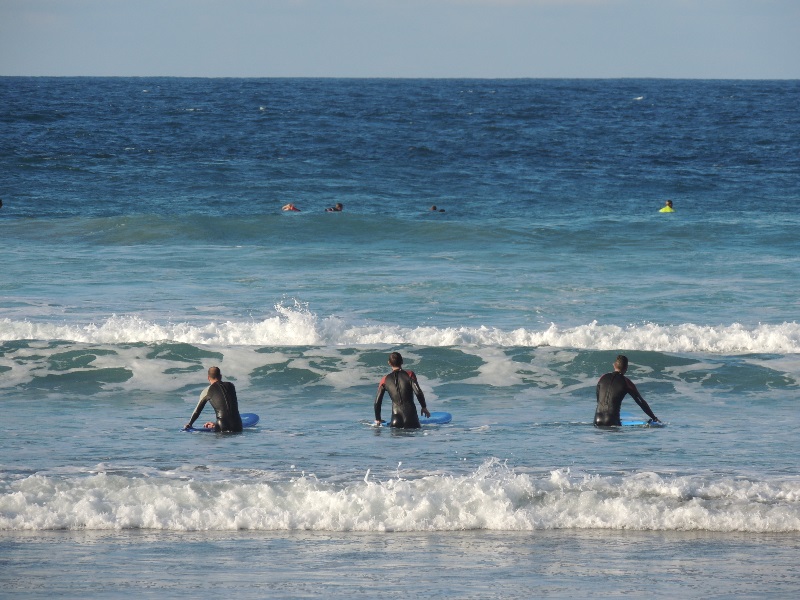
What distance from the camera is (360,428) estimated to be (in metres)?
15.4

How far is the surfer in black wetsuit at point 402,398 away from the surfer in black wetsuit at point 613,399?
7.92 feet

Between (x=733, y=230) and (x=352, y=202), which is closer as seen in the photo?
(x=733, y=230)

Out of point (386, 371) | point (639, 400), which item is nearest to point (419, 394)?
point (639, 400)

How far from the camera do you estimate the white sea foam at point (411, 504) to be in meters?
11.1

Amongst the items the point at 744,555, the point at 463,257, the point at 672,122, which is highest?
the point at 672,122

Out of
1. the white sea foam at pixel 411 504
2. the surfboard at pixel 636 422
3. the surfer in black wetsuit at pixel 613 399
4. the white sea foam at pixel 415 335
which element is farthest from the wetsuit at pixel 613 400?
the white sea foam at pixel 415 335

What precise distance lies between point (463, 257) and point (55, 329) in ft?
40.9

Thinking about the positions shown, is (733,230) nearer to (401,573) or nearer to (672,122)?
(401,573)

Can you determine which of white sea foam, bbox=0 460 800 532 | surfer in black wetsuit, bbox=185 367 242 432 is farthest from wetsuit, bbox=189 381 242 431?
white sea foam, bbox=0 460 800 532

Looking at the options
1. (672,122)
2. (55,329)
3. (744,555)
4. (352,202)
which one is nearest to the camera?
(744,555)

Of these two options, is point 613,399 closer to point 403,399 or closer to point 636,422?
point 636,422

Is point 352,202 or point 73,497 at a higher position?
point 352,202

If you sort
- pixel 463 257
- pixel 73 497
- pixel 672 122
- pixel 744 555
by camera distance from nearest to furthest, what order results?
pixel 744 555 < pixel 73 497 < pixel 463 257 < pixel 672 122

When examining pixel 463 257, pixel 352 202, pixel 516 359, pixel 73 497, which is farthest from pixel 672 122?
pixel 73 497
